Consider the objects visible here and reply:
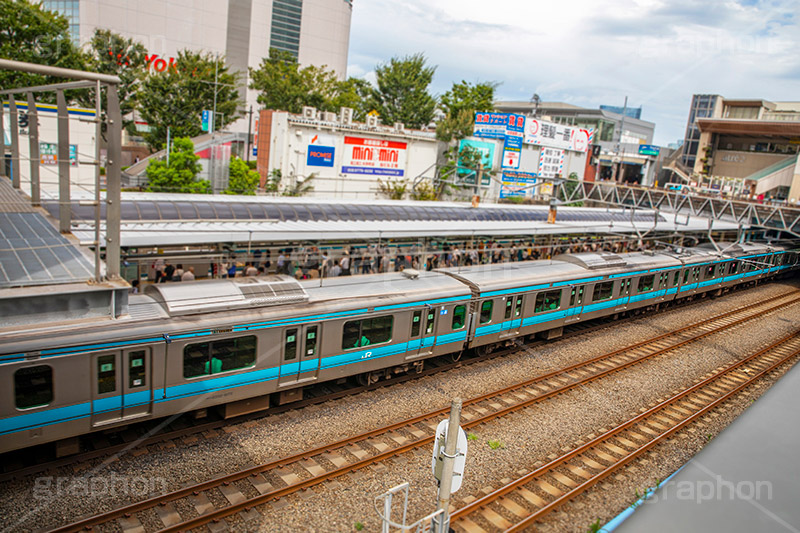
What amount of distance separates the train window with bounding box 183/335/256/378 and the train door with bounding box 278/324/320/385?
2.16 ft

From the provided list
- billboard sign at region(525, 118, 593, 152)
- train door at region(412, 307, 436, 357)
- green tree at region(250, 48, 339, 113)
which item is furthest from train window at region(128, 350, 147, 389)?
billboard sign at region(525, 118, 593, 152)

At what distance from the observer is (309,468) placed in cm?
866

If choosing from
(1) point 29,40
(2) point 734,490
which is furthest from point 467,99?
(2) point 734,490

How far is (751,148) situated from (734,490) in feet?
215

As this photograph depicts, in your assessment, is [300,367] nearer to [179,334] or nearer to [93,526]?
[179,334]

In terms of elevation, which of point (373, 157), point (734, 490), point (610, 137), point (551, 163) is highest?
point (610, 137)

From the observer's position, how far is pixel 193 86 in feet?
122

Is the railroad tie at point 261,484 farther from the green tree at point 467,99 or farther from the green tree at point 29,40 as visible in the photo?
the green tree at point 467,99

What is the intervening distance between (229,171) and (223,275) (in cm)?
1948

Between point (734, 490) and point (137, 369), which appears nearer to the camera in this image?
point (734, 490)

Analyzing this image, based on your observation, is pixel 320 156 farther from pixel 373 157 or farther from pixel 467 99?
pixel 467 99

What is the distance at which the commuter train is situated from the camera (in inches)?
292

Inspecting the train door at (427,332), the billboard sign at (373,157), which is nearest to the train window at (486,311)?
the train door at (427,332)

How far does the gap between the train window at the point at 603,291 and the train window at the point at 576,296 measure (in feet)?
2.79
